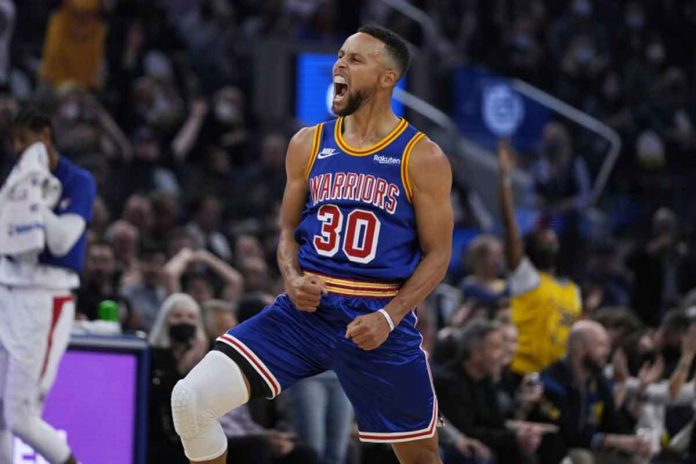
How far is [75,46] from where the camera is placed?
13891mm

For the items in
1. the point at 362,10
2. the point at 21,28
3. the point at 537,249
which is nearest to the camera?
the point at 537,249

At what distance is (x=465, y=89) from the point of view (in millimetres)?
16234

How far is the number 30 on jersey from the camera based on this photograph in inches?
233

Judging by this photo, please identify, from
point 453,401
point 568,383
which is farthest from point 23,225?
point 568,383

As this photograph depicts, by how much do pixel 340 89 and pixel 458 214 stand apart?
905 cm

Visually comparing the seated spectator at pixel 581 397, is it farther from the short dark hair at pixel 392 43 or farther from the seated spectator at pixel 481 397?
the short dark hair at pixel 392 43

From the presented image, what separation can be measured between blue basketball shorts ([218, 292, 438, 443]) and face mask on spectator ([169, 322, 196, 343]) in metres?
2.59

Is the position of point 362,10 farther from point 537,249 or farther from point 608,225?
point 537,249

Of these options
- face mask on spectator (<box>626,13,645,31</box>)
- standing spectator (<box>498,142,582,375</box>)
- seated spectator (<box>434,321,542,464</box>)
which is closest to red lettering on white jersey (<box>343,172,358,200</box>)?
seated spectator (<box>434,321,542,464</box>)

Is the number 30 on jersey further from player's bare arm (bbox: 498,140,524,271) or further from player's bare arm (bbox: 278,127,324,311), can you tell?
player's bare arm (bbox: 498,140,524,271)

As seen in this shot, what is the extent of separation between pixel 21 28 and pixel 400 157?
9531 mm

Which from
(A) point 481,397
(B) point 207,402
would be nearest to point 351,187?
(B) point 207,402

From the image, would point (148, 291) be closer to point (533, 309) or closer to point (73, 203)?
point (533, 309)

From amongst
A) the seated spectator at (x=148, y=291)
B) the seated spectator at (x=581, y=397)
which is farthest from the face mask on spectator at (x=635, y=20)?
the seated spectator at (x=581, y=397)
